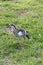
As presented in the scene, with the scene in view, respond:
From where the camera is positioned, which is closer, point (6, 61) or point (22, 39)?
point (6, 61)

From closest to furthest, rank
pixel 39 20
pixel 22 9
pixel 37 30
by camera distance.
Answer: pixel 37 30
pixel 39 20
pixel 22 9

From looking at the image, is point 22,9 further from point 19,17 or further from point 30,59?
point 30,59

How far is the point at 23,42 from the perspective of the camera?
8.71m

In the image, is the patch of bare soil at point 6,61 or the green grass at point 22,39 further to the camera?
the green grass at point 22,39

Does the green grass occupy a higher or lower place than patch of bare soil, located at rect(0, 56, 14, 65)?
lower

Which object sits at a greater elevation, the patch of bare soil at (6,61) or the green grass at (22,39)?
the patch of bare soil at (6,61)

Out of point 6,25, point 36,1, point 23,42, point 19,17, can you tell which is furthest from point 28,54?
point 36,1

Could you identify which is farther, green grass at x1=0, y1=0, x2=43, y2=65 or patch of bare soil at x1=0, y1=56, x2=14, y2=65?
green grass at x1=0, y1=0, x2=43, y2=65

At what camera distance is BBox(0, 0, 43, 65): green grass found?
773 cm

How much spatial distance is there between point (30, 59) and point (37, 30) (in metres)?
2.55

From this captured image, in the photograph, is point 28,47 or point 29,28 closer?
point 28,47

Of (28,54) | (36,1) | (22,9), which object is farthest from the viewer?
(36,1)

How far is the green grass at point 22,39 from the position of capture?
7727mm

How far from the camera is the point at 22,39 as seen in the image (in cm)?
881
